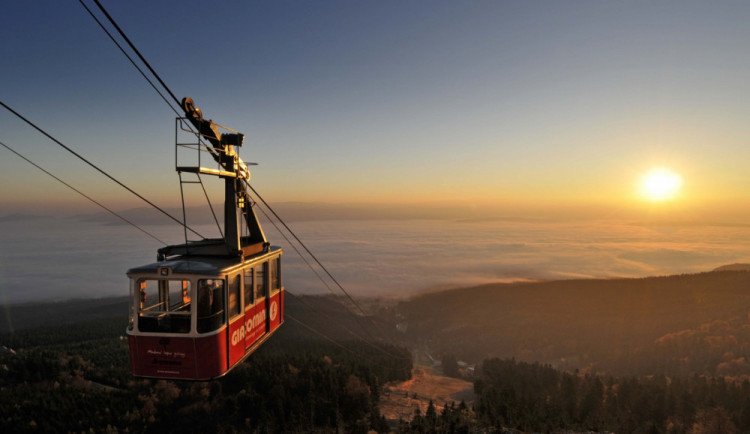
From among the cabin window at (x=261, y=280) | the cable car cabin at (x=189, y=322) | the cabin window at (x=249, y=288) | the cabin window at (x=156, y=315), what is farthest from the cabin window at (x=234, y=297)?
the cabin window at (x=261, y=280)

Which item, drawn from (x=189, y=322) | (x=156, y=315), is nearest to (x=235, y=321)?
(x=189, y=322)

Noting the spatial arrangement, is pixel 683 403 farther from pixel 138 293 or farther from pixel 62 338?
pixel 62 338

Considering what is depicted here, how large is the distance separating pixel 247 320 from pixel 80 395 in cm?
10527

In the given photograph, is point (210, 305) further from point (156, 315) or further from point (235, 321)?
point (156, 315)

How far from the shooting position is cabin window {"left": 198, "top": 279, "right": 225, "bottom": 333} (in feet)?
42.0

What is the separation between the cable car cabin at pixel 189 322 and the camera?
12.4 m

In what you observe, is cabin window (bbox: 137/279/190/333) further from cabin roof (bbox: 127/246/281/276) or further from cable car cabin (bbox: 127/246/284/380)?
cabin roof (bbox: 127/246/281/276)

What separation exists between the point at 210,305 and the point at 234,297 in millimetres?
862

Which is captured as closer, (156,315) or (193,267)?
(193,267)

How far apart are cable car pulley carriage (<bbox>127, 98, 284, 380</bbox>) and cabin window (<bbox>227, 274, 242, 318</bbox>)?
4 cm

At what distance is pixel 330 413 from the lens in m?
96.8

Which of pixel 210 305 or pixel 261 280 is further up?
pixel 261 280

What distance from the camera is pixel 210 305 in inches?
550

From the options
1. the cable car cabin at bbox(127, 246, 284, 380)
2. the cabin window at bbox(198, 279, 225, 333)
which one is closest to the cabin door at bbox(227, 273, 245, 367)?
the cable car cabin at bbox(127, 246, 284, 380)
